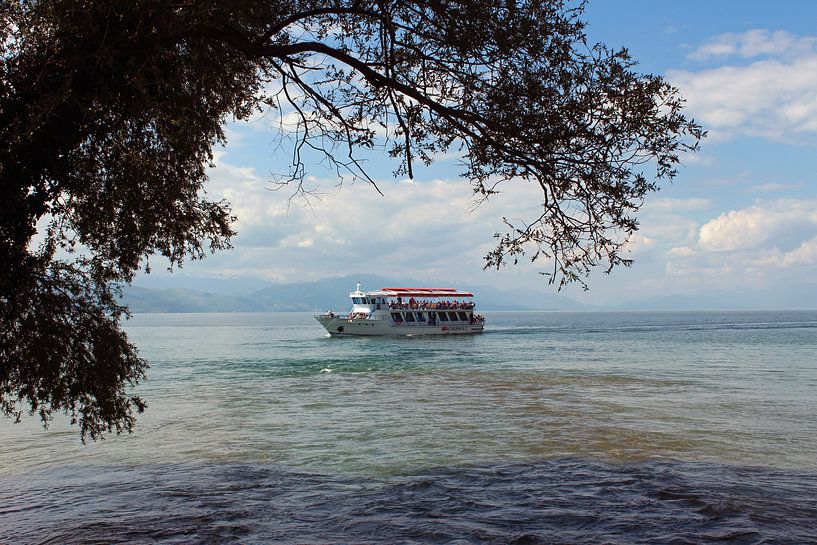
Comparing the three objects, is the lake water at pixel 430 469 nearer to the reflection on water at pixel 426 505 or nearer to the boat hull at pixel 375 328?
the reflection on water at pixel 426 505

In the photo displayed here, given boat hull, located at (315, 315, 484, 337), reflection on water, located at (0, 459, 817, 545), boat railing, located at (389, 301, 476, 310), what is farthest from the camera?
boat railing, located at (389, 301, 476, 310)

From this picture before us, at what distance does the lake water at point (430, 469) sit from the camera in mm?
8336

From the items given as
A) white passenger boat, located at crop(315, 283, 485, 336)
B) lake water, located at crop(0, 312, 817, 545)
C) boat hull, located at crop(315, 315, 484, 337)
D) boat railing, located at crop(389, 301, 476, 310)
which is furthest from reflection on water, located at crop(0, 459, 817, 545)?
boat railing, located at crop(389, 301, 476, 310)

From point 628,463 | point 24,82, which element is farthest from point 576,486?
point 24,82

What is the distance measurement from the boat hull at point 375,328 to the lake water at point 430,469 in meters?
47.2

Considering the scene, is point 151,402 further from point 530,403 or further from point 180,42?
point 180,42

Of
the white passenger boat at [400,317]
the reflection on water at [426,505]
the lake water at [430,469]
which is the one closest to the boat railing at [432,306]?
the white passenger boat at [400,317]

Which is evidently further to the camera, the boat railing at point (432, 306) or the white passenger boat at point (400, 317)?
the boat railing at point (432, 306)

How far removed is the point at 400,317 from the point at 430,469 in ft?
209

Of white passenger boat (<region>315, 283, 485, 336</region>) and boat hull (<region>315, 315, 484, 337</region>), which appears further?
white passenger boat (<region>315, 283, 485, 336</region>)

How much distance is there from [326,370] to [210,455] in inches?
926

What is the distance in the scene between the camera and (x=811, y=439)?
50.6 ft

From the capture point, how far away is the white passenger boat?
2953 inches

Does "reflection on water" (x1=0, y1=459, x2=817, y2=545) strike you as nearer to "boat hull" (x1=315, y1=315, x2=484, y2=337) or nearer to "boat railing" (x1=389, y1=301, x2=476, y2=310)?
"boat hull" (x1=315, y1=315, x2=484, y2=337)
